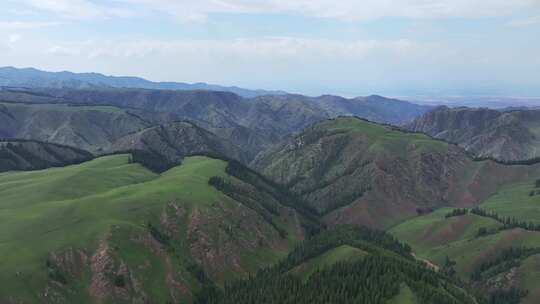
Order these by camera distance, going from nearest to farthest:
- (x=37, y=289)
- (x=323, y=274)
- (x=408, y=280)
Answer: (x=37, y=289)
(x=408, y=280)
(x=323, y=274)

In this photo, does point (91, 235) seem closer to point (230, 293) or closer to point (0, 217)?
point (0, 217)

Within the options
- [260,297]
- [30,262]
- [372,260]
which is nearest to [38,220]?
[30,262]

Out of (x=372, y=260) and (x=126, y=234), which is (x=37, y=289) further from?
(x=372, y=260)

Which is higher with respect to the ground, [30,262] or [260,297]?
[30,262]

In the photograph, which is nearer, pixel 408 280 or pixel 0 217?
pixel 408 280

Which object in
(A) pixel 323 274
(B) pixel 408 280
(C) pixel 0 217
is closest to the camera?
(B) pixel 408 280

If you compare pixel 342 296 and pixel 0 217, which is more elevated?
pixel 0 217

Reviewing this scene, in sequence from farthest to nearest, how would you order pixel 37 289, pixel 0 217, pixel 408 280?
1. pixel 0 217
2. pixel 408 280
3. pixel 37 289

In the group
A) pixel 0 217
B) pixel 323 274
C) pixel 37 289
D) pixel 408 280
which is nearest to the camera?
pixel 37 289

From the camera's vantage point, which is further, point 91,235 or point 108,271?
point 91,235

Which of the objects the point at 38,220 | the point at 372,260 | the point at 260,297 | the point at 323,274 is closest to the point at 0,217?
the point at 38,220
